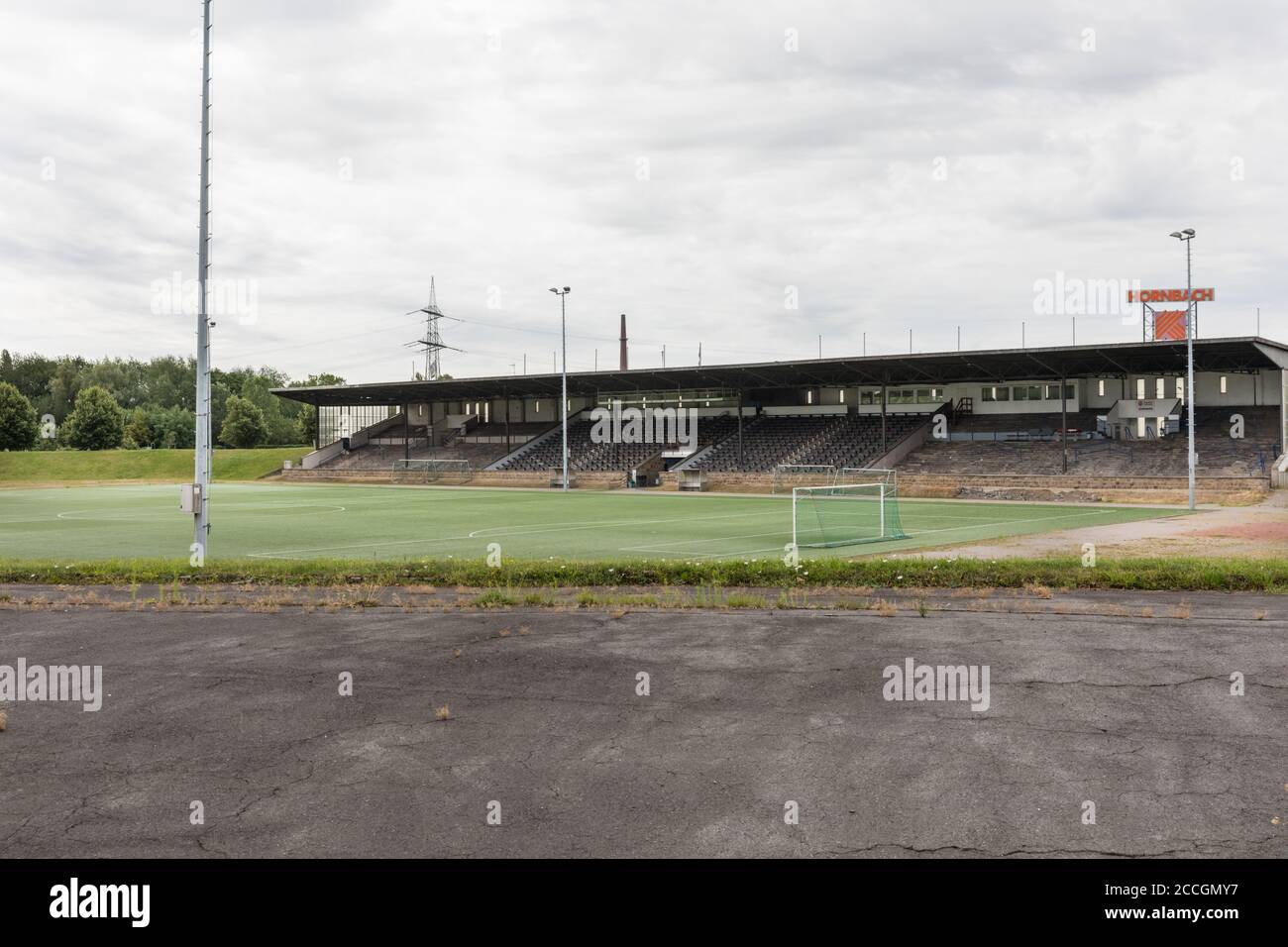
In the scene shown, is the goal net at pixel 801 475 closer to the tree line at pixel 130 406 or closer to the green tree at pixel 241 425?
the tree line at pixel 130 406

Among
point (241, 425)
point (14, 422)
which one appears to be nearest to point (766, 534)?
point (14, 422)

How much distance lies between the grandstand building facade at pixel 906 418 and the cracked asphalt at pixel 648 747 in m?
46.8

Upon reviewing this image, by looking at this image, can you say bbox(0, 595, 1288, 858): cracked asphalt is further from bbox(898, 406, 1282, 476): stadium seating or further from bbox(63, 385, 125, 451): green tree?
bbox(63, 385, 125, 451): green tree

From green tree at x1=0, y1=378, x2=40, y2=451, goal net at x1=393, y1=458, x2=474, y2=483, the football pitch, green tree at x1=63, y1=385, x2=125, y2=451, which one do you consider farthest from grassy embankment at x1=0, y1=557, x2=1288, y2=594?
green tree at x1=63, y1=385, x2=125, y2=451

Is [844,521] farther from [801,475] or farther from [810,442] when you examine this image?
[810,442]

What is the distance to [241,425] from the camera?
131625mm

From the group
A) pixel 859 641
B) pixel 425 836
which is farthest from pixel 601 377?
pixel 425 836

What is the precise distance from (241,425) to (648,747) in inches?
5377
